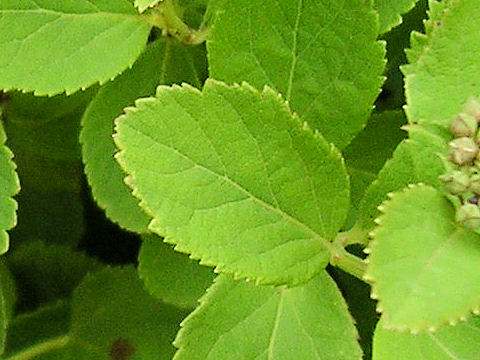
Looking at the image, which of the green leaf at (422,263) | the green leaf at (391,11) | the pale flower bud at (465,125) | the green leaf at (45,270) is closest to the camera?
the green leaf at (422,263)

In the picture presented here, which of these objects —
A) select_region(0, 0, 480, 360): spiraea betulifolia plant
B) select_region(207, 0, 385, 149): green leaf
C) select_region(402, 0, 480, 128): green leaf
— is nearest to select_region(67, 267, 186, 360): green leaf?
select_region(0, 0, 480, 360): spiraea betulifolia plant

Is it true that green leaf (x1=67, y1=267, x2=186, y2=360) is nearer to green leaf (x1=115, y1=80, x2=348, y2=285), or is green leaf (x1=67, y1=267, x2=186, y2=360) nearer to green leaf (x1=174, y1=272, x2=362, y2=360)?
green leaf (x1=174, y1=272, x2=362, y2=360)

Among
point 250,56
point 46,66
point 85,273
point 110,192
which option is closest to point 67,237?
point 85,273

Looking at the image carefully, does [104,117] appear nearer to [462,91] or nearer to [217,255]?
[217,255]

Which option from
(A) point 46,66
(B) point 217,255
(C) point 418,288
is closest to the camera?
(C) point 418,288

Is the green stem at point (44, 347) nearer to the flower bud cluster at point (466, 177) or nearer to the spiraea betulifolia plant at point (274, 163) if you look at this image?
the spiraea betulifolia plant at point (274, 163)

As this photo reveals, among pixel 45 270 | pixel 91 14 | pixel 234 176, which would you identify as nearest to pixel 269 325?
pixel 234 176

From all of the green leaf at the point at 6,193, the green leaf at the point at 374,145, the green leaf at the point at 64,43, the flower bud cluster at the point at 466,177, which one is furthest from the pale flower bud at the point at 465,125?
the green leaf at the point at 6,193
